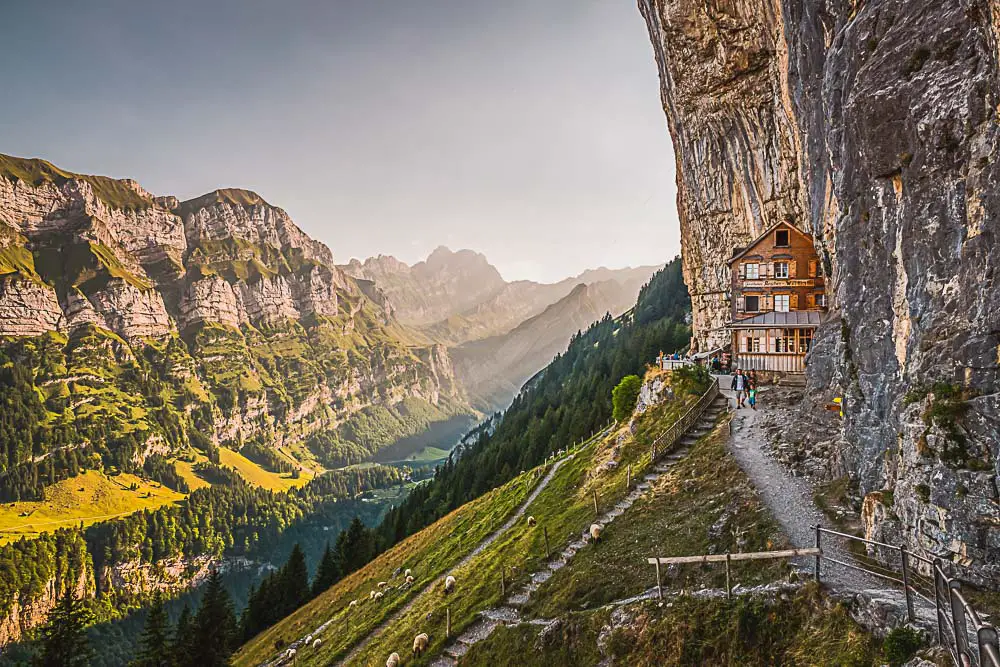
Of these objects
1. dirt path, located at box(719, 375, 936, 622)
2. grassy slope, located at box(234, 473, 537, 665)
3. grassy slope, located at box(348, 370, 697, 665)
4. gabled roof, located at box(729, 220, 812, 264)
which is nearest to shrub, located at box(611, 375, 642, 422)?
grassy slope, located at box(348, 370, 697, 665)

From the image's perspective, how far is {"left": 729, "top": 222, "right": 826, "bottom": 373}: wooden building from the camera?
45.1 metres

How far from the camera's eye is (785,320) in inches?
1790

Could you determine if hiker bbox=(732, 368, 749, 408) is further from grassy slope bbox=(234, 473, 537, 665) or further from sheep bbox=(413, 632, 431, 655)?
sheep bbox=(413, 632, 431, 655)

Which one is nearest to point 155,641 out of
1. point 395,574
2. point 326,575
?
point 395,574

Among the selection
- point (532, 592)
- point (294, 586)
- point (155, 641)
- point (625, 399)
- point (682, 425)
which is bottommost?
point (294, 586)

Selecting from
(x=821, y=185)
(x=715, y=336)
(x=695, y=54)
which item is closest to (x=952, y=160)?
(x=821, y=185)

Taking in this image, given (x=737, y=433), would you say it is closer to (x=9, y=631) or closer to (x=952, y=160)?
(x=952, y=160)

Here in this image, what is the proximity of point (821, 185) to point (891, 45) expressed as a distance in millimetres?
10776

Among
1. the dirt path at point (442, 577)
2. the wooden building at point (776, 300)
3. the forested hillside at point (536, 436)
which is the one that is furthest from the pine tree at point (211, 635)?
the wooden building at point (776, 300)

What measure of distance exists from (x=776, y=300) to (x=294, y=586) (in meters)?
89.8

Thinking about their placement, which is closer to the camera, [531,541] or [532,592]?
[532,592]

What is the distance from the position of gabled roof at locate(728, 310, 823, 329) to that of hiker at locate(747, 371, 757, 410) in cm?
444

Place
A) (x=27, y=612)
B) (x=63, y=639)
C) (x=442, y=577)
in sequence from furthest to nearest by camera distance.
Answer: (x=27, y=612) → (x=63, y=639) → (x=442, y=577)

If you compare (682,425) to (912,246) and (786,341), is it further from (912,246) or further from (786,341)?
(912,246)
